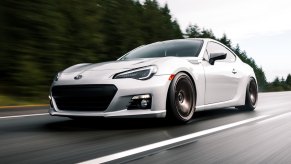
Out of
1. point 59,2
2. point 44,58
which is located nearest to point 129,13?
point 59,2

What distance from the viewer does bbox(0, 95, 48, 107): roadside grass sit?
38.3 feet

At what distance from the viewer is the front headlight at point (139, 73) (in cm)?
535

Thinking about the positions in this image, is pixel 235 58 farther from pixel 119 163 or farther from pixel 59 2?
pixel 59 2

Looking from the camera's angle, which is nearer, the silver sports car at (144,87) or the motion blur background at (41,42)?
the silver sports car at (144,87)

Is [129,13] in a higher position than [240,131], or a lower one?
higher

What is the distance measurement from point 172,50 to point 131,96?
1.69m

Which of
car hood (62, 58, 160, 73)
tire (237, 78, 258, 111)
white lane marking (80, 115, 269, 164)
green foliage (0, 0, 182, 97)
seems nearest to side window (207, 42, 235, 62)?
tire (237, 78, 258, 111)

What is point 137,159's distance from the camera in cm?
359

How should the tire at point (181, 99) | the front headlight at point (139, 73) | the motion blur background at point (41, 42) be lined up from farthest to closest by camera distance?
the motion blur background at point (41, 42)
the tire at point (181, 99)
the front headlight at point (139, 73)

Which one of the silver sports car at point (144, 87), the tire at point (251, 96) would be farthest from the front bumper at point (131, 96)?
the tire at point (251, 96)

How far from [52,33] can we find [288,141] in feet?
35.9

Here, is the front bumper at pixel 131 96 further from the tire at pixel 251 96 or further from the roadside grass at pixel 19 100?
the roadside grass at pixel 19 100

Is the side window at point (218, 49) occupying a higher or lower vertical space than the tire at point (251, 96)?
higher

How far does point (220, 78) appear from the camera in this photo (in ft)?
22.4
